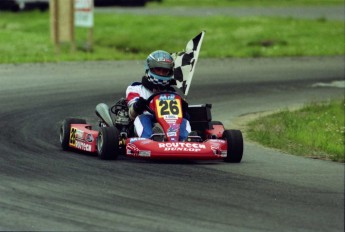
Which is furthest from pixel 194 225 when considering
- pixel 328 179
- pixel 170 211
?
pixel 328 179

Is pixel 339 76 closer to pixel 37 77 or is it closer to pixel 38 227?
pixel 37 77

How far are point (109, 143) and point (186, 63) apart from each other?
2.18m

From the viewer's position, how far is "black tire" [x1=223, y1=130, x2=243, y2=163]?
12.4 metres

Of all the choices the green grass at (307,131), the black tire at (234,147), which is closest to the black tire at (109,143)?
the black tire at (234,147)

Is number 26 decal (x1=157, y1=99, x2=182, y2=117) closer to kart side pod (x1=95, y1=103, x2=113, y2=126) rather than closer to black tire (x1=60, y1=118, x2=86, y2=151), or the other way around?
kart side pod (x1=95, y1=103, x2=113, y2=126)

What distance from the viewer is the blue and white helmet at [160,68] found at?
43.0 feet

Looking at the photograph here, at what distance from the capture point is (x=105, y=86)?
20.4 meters

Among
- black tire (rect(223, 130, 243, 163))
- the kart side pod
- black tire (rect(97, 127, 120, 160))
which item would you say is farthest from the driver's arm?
black tire (rect(223, 130, 243, 163))

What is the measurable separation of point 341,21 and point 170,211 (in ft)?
88.9

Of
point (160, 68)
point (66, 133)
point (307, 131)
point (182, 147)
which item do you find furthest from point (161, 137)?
point (307, 131)

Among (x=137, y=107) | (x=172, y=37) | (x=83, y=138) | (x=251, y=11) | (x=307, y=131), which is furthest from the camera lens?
(x=251, y=11)

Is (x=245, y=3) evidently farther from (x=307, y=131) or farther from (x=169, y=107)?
(x=169, y=107)

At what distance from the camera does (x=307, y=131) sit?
1445 centimetres

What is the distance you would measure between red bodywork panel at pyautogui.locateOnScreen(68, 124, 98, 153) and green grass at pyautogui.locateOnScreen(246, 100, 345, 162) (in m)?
2.23
